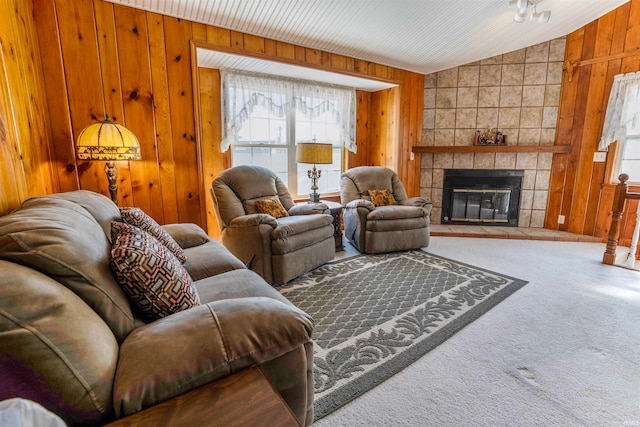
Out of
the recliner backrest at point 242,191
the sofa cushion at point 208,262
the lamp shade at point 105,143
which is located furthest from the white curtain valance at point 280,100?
the sofa cushion at point 208,262

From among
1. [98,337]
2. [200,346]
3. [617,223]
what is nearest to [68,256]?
[98,337]

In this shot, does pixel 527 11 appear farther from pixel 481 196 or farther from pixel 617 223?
pixel 481 196

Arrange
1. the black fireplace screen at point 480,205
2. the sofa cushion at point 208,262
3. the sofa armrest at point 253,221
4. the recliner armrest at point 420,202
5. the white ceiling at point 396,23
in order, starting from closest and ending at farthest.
A: the sofa cushion at point 208,262 → the sofa armrest at point 253,221 → the white ceiling at point 396,23 → the recliner armrest at point 420,202 → the black fireplace screen at point 480,205

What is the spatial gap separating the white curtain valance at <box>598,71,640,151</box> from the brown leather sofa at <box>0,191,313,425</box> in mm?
4793

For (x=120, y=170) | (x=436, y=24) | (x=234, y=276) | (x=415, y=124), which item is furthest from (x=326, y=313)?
(x=415, y=124)

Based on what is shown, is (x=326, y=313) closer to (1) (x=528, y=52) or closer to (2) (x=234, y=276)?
(2) (x=234, y=276)

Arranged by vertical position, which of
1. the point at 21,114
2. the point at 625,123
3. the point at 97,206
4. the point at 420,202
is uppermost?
the point at 625,123

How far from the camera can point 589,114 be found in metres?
4.12

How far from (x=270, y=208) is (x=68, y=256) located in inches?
91.1

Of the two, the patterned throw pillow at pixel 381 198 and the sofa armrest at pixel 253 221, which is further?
the patterned throw pillow at pixel 381 198

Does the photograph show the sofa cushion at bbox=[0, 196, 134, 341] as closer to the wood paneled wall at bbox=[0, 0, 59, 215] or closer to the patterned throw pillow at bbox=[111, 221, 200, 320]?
the patterned throw pillow at bbox=[111, 221, 200, 320]

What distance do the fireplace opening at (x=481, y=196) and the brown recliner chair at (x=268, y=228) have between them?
2.58 metres

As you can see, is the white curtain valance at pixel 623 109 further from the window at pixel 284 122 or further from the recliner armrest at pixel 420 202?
the window at pixel 284 122

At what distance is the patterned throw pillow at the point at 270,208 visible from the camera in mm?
3182
